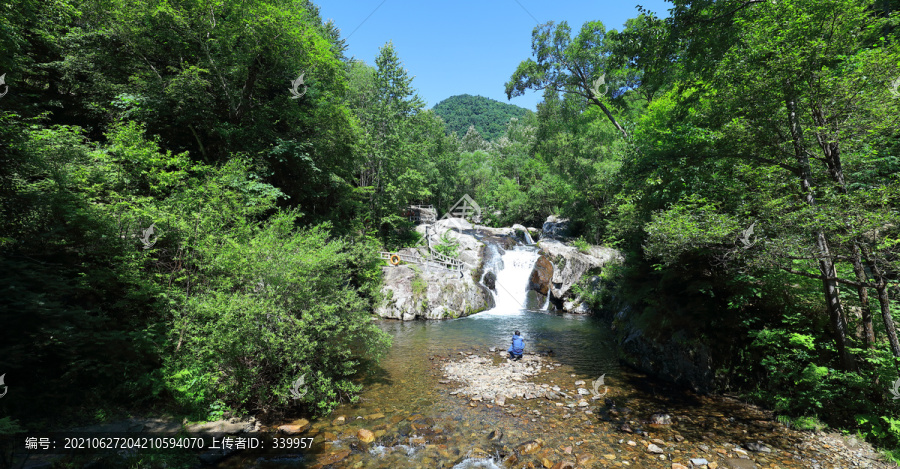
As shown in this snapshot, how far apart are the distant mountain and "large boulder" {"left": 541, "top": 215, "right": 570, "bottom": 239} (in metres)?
75.8

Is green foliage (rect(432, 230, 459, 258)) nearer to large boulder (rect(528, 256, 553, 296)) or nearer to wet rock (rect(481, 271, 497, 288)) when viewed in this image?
wet rock (rect(481, 271, 497, 288))

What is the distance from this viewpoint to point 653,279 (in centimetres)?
1137

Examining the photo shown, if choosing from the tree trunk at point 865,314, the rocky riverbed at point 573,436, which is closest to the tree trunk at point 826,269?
the tree trunk at point 865,314

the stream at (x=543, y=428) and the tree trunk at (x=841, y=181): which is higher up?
the tree trunk at (x=841, y=181)

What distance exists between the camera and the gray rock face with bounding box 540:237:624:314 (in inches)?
823

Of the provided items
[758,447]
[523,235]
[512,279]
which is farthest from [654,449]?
[523,235]

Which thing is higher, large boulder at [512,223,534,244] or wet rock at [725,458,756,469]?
large boulder at [512,223,534,244]

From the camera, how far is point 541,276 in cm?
2303

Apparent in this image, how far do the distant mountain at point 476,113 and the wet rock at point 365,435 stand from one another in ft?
348

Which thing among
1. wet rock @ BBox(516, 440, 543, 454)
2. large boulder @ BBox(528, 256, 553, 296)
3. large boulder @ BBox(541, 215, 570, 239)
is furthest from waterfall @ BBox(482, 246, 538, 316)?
wet rock @ BBox(516, 440, 543, 454)

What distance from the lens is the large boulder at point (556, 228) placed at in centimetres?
3372

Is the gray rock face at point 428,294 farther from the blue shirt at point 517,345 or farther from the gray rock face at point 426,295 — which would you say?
the blue shirt at point 517,345

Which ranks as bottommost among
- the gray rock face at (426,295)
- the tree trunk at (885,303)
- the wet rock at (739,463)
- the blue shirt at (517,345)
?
the wet rock at (739,463)

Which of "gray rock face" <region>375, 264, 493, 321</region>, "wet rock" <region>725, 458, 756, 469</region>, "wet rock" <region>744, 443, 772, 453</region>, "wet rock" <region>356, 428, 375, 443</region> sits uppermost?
"gray rock face" <region>375, 264, 493, 321</region>
